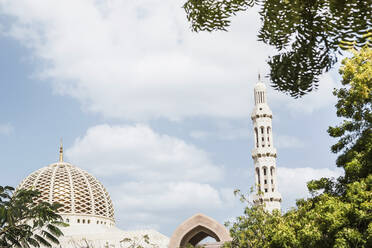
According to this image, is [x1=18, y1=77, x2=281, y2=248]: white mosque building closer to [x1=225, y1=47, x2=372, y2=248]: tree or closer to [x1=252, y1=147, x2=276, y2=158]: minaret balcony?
[x1=252, y1=147, x2=276, y2=158]: minaret balcony

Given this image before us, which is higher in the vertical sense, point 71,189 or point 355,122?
point 71,189

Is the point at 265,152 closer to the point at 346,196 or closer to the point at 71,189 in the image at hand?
the point at 71,189

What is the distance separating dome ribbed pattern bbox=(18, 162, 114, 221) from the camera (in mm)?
44312

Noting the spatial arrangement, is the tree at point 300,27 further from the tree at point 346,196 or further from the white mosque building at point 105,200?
the white mosque building at point 105,200

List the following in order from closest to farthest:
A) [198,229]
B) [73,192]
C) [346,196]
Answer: [346,196] < [198,229] < [73,192]

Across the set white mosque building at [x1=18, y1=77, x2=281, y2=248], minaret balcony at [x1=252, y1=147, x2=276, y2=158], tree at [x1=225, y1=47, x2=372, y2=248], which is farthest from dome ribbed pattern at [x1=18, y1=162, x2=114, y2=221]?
tree at [x1=225, y1=47, x2=372, y2=248]

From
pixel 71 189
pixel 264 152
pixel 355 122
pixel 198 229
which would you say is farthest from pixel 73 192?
pixel 355 122

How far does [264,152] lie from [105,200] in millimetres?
16960

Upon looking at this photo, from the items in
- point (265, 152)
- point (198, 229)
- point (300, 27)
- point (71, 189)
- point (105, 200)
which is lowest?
point (300, 27)

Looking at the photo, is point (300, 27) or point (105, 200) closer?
point (300, 27)

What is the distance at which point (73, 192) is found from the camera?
147 feet

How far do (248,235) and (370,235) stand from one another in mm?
8424

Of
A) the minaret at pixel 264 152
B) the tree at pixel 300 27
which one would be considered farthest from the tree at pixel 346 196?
the minaret at pixel 264 152

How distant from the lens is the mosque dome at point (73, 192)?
4409 centimetres
